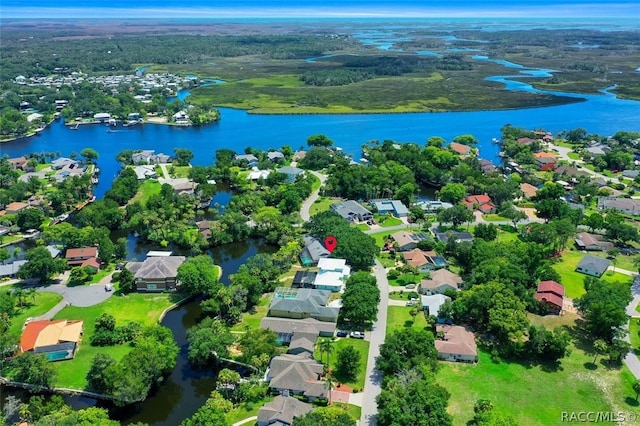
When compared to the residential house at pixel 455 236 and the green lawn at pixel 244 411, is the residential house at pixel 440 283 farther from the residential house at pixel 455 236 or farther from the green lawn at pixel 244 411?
the green lawn at pixel 244 411

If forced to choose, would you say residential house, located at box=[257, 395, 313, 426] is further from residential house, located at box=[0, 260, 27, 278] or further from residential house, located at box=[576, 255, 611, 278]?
residential house, located at box=[576, 255, 611, 278]

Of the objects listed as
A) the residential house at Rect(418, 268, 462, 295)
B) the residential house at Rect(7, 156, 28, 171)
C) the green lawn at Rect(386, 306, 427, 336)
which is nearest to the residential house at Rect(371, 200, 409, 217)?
the residential house at Rect(418, 268, 462, 295)

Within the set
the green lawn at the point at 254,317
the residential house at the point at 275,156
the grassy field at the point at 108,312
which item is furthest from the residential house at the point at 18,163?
the green lawn at the point at 254,317

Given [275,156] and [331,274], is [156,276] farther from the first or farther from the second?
[275,156]

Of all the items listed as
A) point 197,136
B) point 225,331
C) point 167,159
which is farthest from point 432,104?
point 225,331

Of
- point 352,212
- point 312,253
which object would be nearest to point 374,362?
point 312,253

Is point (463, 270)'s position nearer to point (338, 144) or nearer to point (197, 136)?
point (338, 144)
